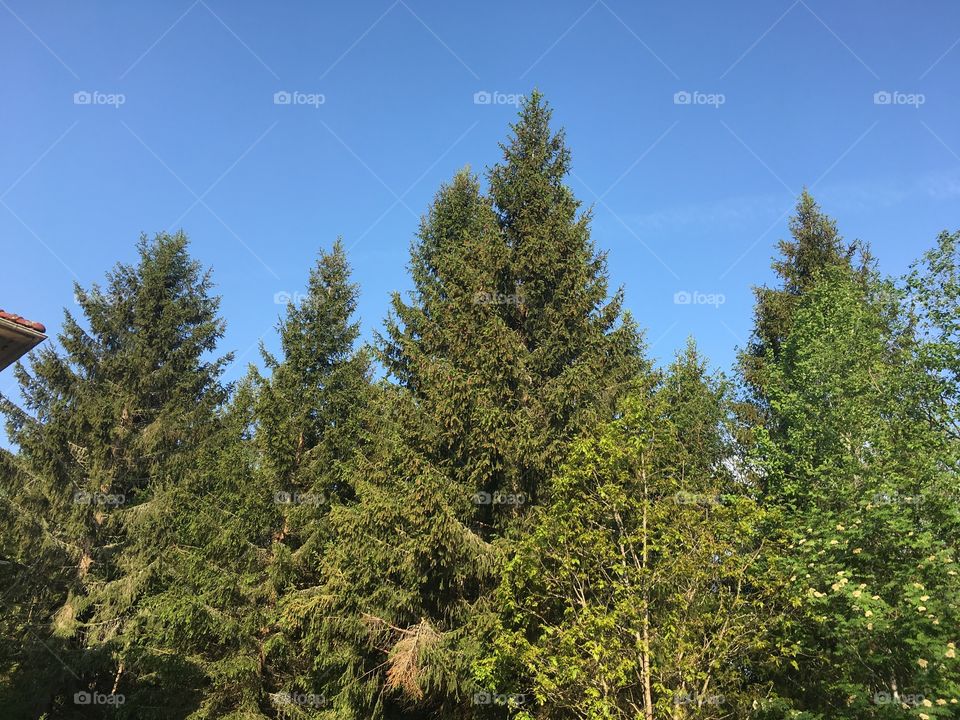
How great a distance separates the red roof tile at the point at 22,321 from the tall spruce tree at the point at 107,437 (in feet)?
39.6

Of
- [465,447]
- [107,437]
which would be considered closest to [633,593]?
[465,447]

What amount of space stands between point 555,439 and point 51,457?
1643 centimetres

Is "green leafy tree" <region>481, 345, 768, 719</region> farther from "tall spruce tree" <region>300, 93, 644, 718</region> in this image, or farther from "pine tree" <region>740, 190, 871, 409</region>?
"pine tree" <region>740, 190, 871, 409</region>

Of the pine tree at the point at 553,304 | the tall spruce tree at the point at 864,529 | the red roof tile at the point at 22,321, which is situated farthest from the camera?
the pine tree at the point at 553,304

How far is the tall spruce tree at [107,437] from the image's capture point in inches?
690

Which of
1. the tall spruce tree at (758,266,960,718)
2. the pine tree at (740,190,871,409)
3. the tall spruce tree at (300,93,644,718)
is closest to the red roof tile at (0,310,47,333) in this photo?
the tall spruce tree at (300,93,644,718)

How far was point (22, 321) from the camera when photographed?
7223mm

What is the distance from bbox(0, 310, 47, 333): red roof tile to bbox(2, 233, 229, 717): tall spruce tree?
12081 millimetres

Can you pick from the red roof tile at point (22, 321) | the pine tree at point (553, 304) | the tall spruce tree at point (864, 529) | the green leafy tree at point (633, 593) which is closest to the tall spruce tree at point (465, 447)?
the pine tree at point (553, 304)

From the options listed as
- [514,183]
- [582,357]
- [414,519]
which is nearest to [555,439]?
[582,357]

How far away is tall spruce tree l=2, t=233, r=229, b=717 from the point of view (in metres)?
17.5

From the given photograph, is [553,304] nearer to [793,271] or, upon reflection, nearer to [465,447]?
[465,447]

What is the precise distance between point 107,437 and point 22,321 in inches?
595

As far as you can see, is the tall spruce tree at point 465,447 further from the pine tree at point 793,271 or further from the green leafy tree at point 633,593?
the pine tree at point 793,271
